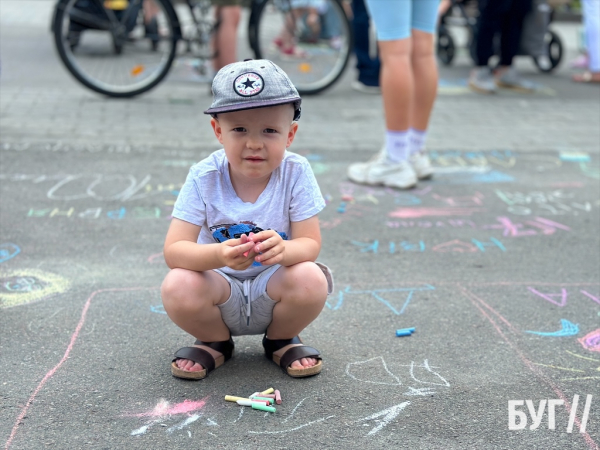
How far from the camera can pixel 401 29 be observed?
4.13 metres

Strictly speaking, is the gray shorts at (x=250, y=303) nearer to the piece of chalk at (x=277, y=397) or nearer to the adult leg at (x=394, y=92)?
the piece of chalk at (x=277, y=397)

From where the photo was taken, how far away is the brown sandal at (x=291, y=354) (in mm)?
2354

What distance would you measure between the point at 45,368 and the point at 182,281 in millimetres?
513

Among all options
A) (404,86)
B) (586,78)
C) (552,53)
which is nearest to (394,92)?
(404,86)

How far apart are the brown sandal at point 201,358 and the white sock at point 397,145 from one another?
2.13 m

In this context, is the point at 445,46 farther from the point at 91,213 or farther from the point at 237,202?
the point at 237,202

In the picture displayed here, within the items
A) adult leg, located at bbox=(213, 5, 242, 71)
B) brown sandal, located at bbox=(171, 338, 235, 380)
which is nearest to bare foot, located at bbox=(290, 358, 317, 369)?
brown sandal, located at bbox=(171, 338, 235, 380)

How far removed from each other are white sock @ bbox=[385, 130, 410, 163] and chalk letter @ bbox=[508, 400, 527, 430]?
2.25 m

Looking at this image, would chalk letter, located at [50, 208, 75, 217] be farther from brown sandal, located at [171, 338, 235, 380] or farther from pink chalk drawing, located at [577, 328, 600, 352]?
pink chalk drawing, located at [577, 328, 600, 352]

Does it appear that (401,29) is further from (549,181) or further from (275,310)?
(275,310)

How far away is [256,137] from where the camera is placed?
219 cm

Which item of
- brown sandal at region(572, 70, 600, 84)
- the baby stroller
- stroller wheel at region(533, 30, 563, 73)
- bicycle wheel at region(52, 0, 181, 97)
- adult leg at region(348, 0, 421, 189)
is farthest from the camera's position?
stroller wheel at region(533, 30, 563, 73)

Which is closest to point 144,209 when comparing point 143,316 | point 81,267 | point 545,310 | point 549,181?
point 81,267

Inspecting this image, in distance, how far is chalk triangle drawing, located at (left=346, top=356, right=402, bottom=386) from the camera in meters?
2.36
